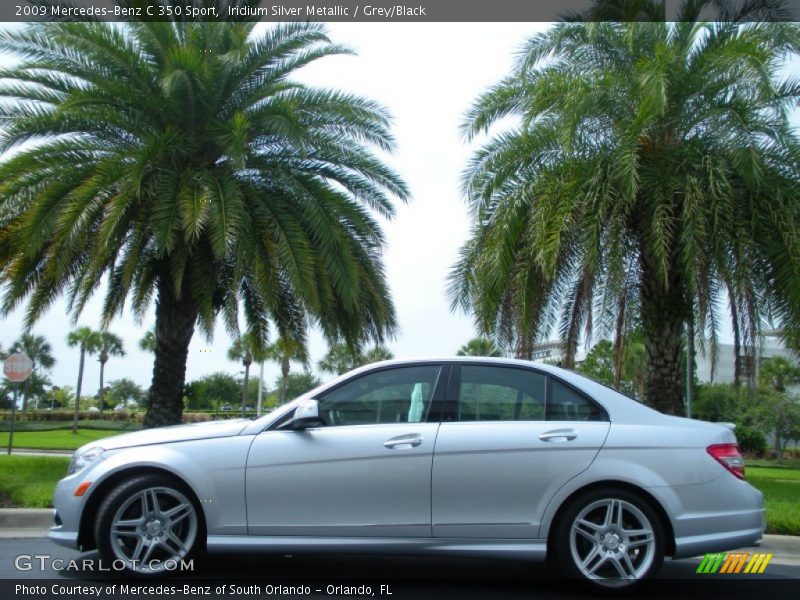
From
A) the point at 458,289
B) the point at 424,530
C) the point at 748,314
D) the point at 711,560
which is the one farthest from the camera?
the point at 458,289

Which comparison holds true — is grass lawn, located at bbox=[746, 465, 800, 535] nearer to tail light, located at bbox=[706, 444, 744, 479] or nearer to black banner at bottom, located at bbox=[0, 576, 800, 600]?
black banner at bottom, located at bbox=[0, 576, 800, 600]

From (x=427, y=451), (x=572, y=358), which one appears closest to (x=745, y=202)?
(x=572, y=358)

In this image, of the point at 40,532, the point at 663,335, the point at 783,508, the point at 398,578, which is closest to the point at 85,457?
the point at 398,578

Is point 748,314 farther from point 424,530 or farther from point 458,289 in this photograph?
point 424,530

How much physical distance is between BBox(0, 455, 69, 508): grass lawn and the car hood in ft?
11.5

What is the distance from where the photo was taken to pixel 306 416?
5.85 m

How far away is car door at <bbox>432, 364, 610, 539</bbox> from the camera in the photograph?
18.6ft

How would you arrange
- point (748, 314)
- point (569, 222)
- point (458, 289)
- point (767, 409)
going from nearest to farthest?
point (569, 222)
point (748, 314)
point (458, 289)
point (767, 409)

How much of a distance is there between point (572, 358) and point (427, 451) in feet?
30.9

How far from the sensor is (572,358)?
48.5 ft

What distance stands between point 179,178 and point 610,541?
9594 mm

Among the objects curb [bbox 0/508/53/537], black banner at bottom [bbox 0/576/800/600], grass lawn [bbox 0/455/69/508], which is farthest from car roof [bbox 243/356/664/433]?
grass lawn [bbox 0/455/69/508]

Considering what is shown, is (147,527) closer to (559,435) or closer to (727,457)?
(559,435)

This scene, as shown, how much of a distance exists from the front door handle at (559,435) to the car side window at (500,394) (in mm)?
176
